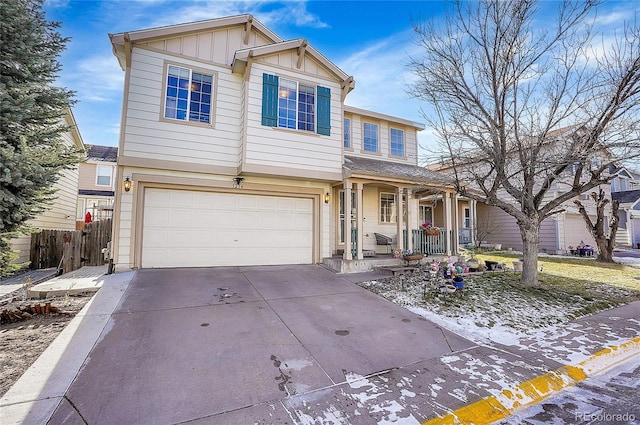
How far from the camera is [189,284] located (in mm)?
6566

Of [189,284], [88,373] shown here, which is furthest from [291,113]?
[88,373]

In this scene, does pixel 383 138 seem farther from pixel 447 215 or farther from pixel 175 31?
pixel 175 31

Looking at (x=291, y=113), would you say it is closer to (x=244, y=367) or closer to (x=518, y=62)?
(x=518, y=62)

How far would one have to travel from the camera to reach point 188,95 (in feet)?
27.4

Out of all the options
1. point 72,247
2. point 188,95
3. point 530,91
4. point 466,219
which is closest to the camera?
point 530,91

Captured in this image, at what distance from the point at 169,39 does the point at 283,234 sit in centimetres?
646

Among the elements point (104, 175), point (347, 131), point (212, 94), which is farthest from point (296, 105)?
point (104, 175)

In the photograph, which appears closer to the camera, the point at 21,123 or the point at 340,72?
the point at 21,123

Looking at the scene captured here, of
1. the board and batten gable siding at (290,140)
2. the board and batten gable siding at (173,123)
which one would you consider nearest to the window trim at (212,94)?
the board and batten gable siding at (173,123)

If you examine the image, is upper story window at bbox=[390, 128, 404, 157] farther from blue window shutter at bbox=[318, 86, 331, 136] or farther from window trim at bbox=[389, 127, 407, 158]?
blue window shutter at bbox=[318, 86, 331, 136]

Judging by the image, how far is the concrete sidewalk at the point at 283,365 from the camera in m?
2.63

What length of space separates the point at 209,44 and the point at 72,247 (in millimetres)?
7382

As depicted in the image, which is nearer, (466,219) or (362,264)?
(362,264)

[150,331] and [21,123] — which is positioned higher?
[21,123]
